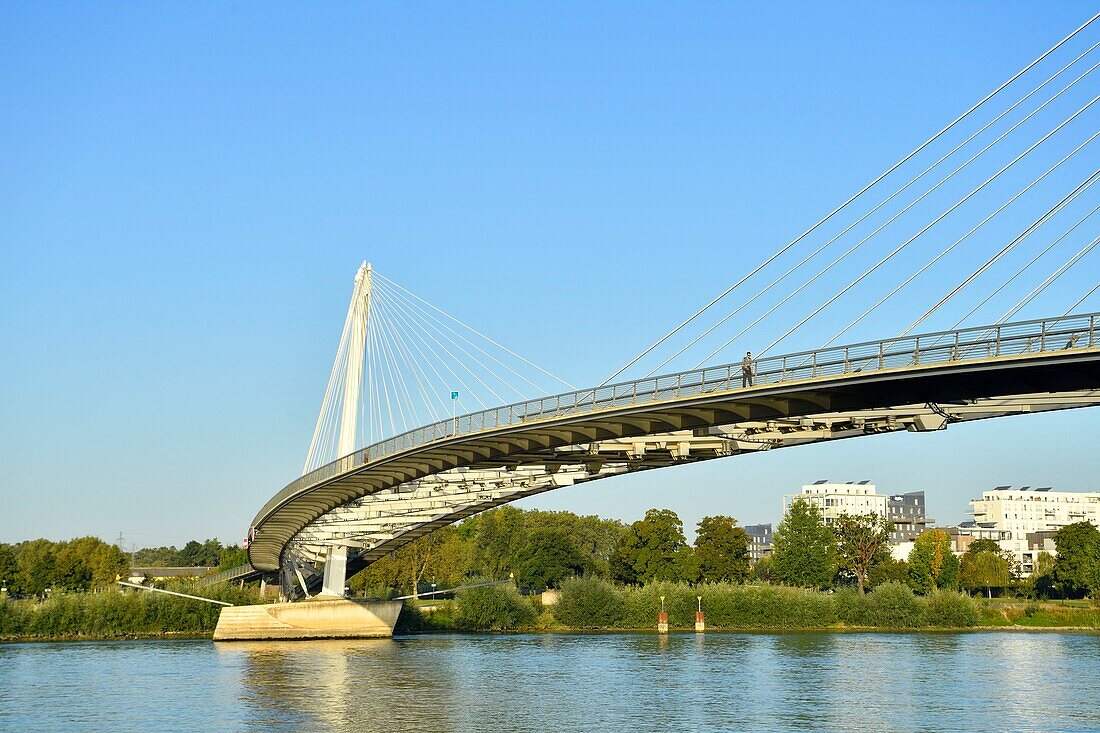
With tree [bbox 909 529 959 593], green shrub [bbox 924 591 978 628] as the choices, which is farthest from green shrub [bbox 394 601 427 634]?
tree [bbox 909 529 959 593]

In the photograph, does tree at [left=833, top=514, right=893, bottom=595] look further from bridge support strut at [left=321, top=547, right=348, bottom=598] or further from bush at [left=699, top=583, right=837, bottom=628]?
bridge support strut at [left=321, top=547, right=348, bottom=598]

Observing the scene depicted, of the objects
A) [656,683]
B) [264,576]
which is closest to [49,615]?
[264,576]

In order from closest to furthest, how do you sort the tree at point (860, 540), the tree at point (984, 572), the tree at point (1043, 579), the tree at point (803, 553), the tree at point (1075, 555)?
1. the tree at point (803, 553)
2. the tree at point (1075, 555)
3. the tree at point (860, 540)
4. the tree at point (1043, 579)
5. the tree at point (984, 572)

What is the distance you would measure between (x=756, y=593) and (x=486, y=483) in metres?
34.1

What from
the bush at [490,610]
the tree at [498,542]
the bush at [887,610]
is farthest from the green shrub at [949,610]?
the tree at [498,542]

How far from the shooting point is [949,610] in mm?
91000

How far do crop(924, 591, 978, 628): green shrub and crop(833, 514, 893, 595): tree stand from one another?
2317cm

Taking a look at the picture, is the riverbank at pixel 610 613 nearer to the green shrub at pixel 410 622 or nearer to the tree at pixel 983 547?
the green shrub at pixel 410 622

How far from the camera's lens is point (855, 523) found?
384ft

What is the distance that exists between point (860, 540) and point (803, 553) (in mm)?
13192

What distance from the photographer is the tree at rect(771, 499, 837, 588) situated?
104938 millimetres

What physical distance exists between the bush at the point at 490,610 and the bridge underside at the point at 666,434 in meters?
12.6

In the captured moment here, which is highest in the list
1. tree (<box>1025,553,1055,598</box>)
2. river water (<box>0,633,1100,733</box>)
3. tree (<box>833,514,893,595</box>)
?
tree (<box>833,514,893,595</box>)

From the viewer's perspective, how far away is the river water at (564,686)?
39.4 meters
